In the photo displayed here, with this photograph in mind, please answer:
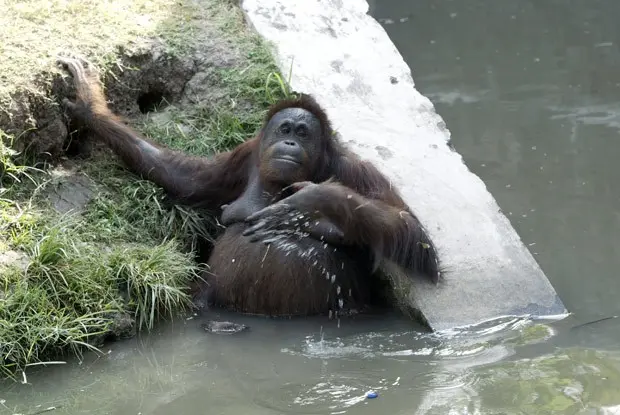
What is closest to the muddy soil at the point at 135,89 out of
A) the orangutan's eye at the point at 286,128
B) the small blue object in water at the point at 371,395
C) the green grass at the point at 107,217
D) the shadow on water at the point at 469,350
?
the green grass at the point at 107,217

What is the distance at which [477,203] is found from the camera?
589 centimetres

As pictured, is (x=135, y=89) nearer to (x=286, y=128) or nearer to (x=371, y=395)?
(x=286, y=128)

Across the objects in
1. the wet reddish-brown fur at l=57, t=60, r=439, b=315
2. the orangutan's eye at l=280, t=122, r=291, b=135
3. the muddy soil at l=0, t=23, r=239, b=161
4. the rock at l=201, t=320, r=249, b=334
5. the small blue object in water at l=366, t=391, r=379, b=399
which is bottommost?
the small blue object in water at l=366, t=391, r=379, b=399

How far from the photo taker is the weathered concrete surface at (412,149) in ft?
17.5

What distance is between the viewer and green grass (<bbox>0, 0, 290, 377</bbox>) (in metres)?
4.97

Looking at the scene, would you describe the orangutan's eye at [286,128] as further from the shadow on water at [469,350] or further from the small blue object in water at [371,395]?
the small blue object in water at [371,395]

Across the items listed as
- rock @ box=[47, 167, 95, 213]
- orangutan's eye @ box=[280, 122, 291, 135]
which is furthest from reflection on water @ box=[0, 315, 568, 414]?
orangutan's eye @ box=[280, 122, 291, 135]

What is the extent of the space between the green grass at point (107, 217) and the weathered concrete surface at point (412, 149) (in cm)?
29

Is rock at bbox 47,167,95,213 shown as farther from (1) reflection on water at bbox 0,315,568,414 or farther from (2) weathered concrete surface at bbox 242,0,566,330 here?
(2) weathered concrete surface at bbox 242,0,566,330

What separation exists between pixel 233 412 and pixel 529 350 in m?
1.46

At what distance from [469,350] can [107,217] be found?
7.29 feet

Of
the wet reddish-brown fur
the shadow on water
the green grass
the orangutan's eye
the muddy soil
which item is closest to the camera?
the shadow on water

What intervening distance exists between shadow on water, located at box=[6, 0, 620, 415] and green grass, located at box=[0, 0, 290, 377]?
18 cm

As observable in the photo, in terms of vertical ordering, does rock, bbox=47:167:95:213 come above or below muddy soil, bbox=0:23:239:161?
below
